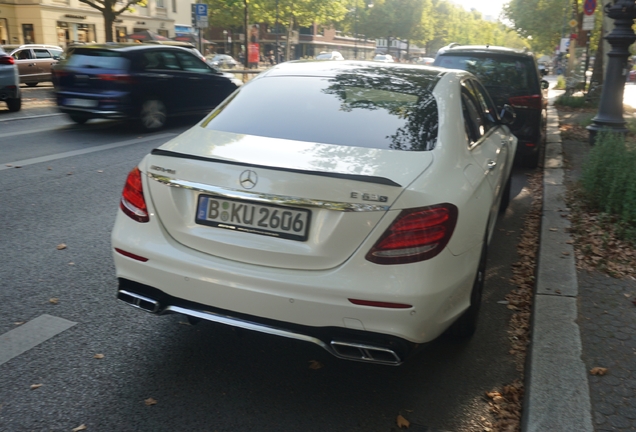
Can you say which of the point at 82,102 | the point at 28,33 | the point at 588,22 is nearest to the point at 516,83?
the point at 82,102

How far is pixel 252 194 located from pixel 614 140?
5.18 meters

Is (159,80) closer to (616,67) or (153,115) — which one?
(153,115)

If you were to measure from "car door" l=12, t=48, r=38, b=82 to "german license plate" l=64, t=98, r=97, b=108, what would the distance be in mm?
13701

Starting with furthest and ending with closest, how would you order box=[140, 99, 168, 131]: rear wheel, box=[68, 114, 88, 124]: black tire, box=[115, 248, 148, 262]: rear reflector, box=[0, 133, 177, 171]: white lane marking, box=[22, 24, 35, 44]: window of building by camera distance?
box=[22, 24, 35, 44]: window of building → box=[68, 114, 88, 124]: black tire → box=[140, 99, 168, 131]: rear wheel → box=[0, 133, 177, 171]: white lane marking → box=[115, 248, 148, 262]: rear reflector

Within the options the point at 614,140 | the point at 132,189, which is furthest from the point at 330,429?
the point at 614,140

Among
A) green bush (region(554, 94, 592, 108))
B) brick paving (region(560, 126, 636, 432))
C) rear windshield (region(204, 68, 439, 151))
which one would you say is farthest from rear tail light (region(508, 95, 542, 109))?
green bush (region(554, 94, 592, 108))

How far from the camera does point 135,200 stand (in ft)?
11.3

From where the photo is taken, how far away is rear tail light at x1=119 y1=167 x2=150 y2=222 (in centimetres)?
339

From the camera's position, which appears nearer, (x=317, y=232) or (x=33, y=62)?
(x=317, y=232)

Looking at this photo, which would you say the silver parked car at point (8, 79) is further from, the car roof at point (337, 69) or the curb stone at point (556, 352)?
the curb stone at point (556, 352)

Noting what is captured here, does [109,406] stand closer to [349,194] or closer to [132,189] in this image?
[132,189]

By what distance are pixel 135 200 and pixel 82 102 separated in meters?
9.93

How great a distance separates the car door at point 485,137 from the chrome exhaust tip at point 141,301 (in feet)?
6.29

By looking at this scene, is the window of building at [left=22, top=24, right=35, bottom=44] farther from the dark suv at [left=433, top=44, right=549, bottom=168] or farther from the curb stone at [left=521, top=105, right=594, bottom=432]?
the curb stone at [left=521, top=105, right=594, bottom=432]
